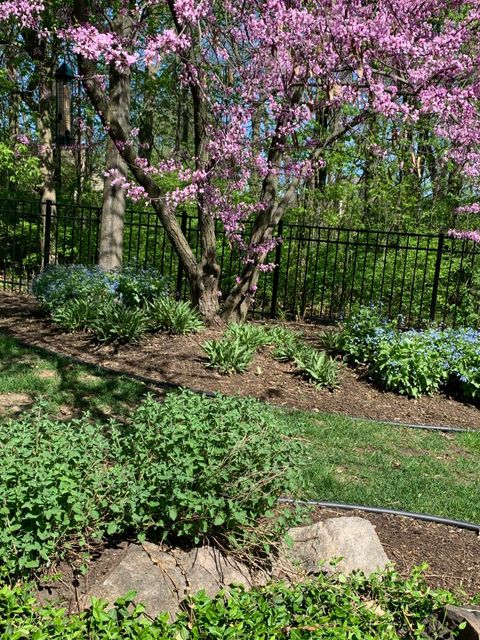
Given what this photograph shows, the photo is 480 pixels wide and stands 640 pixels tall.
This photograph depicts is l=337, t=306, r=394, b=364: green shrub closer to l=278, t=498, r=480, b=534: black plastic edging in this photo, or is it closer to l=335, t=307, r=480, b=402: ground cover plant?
l=335, t=307, r=480, b=402: ground cover plant

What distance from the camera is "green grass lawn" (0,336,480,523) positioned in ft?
14.1

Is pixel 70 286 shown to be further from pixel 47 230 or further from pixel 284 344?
pixel 47 230

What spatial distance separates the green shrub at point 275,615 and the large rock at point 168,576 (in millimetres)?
78

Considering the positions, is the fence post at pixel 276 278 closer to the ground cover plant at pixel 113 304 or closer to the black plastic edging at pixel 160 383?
the ground cover plant at pixel 113 304

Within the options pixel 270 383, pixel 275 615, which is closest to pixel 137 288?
pixel 270 383

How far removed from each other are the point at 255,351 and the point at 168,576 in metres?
4.66

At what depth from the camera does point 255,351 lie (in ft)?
24.2

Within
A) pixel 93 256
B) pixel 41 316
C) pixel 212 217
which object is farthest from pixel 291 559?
pixel 93 256

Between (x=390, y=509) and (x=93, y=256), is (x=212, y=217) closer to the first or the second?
(x=390, y=509)

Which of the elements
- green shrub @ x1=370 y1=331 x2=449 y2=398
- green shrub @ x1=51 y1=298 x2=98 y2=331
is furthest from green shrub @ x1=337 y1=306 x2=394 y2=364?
green shrub @ x1=51 y1=298 x2=98 y2=331

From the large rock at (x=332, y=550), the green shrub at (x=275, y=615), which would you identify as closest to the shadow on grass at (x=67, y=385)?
the large rock at (x=332, y=550)

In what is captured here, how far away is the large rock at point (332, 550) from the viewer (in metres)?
3.19

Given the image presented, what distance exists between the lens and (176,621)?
2584 millimetres

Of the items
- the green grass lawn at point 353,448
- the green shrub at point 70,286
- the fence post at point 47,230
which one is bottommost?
the green grass lawn at point 353,448
